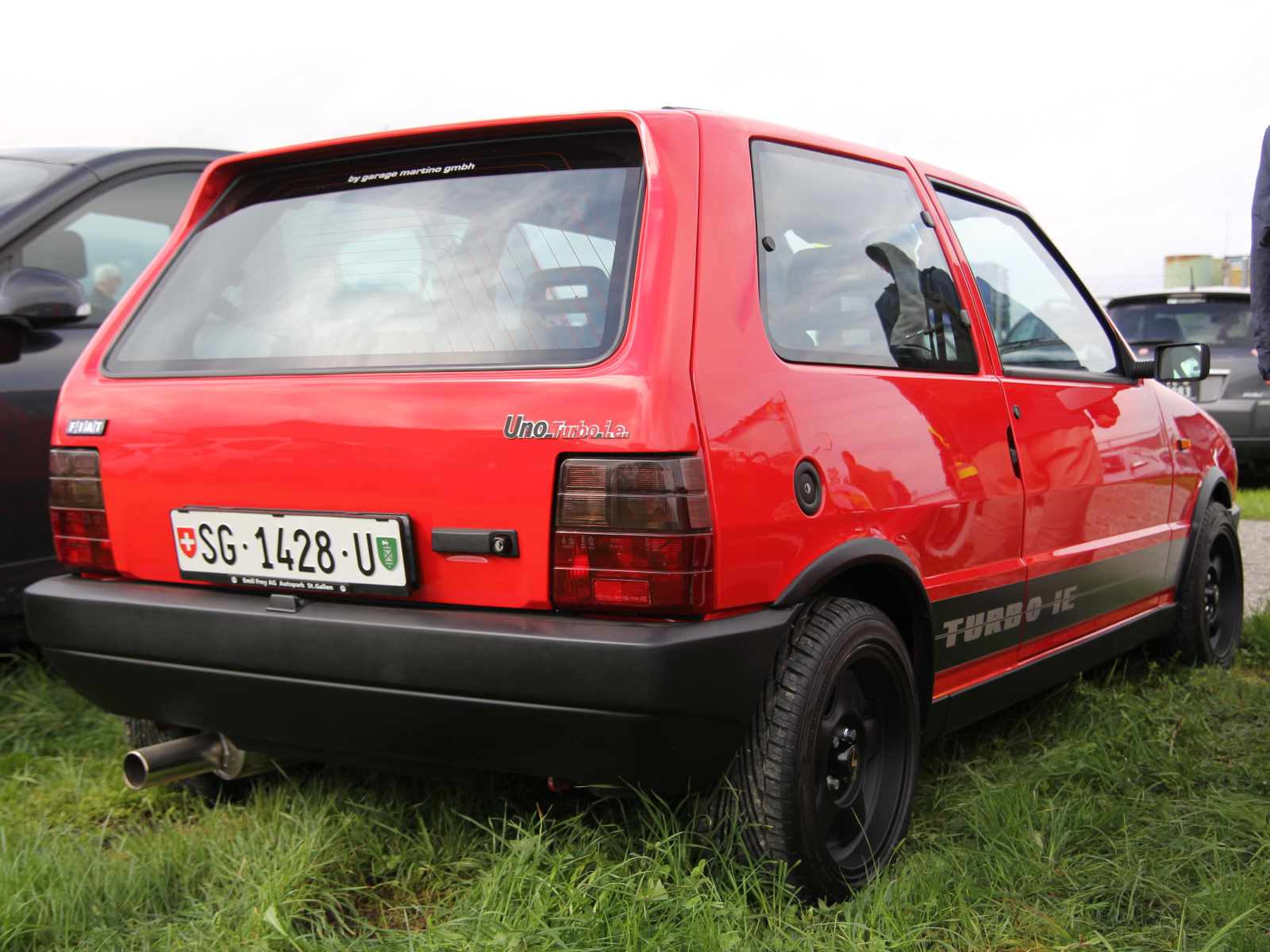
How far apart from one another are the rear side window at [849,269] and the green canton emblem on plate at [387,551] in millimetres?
839

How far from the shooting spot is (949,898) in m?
2.16

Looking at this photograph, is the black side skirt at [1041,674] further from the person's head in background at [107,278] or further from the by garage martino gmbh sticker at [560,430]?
the person's head in background at [107,278]

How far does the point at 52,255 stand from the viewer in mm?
3680

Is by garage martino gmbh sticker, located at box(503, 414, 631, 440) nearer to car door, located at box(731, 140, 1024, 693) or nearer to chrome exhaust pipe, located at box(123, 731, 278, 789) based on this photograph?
car door, located at box(731, 140, 1024, 693)

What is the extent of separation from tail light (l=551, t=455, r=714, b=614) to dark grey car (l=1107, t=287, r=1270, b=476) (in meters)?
8.24

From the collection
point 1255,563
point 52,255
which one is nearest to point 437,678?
point 52,255

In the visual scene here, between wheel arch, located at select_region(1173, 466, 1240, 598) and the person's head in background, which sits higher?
the person's head in background

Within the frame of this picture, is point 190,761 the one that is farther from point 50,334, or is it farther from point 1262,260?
point 1262,260

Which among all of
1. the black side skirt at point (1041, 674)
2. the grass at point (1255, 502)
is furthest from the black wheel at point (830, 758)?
the grass at point (1255, 502)

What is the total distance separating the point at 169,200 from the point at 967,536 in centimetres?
328

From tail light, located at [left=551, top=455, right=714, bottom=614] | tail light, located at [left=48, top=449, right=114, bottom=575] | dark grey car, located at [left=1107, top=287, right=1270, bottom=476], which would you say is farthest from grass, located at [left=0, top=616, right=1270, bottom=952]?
dark grey car, located at [left=1107, top=287, right=1270, bottom=476]

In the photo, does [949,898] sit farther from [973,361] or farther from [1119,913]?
[973,361]

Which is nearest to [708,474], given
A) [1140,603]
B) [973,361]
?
[973,361]

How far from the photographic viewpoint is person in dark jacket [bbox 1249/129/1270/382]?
2.85 m
